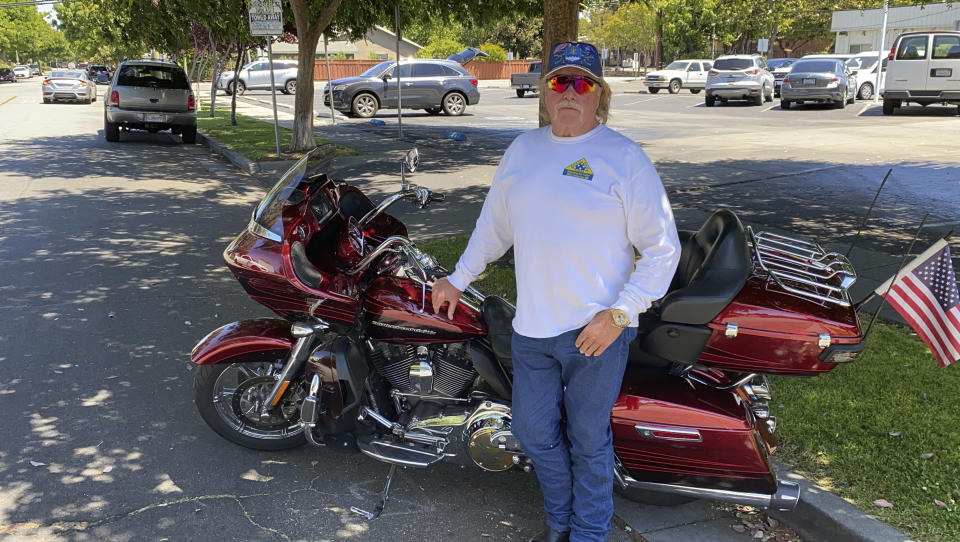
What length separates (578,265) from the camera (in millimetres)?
2539

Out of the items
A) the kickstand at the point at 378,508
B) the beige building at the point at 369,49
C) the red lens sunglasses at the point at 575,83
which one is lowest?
the kickstand at the point at 378,508

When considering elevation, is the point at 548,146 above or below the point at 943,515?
above

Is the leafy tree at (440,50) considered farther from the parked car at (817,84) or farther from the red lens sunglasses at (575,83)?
the red lens sunglasses at (575,83)

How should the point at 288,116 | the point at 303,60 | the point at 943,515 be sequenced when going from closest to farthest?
the point at 943,515
the point at 303,60
the point at 288,116

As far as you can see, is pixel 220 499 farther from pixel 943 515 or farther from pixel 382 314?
pixel 943 515

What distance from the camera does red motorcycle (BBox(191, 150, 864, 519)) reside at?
2.88 metres

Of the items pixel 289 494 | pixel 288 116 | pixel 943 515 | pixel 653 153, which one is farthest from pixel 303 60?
pixel 943 515

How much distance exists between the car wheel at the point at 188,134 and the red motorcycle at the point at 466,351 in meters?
14.9

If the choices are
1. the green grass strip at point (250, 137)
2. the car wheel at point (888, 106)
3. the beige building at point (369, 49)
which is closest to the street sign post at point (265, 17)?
the green grass strip at point (250, 137)

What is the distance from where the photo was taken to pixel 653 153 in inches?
565

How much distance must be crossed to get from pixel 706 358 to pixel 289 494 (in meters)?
1.96

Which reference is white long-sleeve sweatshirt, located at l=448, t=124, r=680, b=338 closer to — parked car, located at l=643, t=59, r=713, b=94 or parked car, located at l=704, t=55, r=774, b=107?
parked car, located at l=704, t=55, r=774, b=107

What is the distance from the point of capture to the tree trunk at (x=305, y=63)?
1341 centimetres

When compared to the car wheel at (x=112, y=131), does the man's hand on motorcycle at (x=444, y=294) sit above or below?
below
